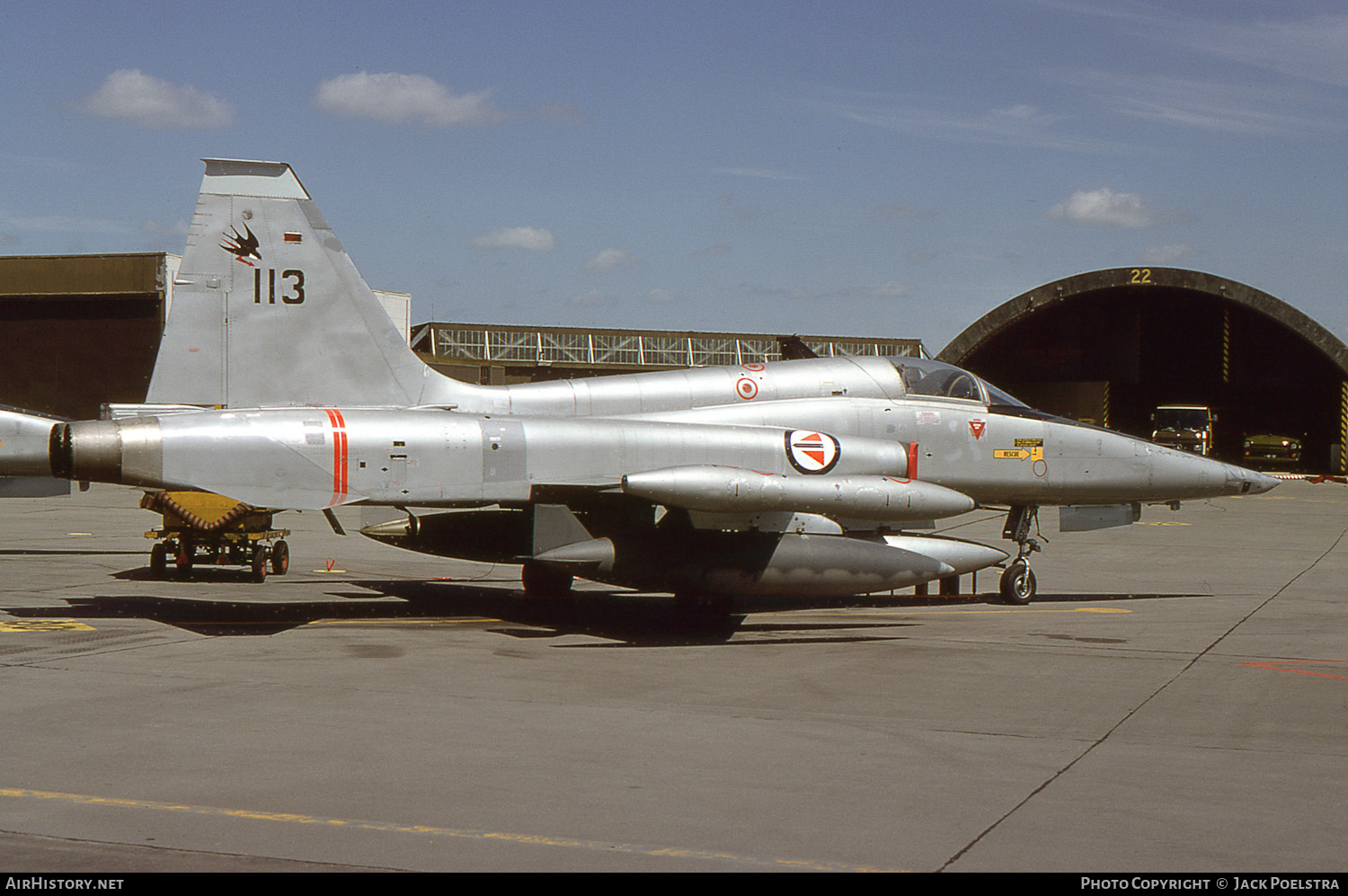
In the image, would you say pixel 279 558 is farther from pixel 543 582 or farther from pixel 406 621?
pixel 406 621

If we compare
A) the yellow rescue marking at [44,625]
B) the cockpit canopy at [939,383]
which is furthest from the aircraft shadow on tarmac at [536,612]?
the cockpit canopy at [939,383]

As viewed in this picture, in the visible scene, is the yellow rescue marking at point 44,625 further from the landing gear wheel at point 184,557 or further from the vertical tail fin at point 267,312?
the landing gear wheel at point 184,557

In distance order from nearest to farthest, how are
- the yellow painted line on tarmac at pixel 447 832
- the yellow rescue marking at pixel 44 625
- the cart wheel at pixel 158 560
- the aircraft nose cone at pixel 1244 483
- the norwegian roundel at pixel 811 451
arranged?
the yellow painted line on tarmac at pixel 447 832 < the yellow rescue marking at pixel 44 625 < the norwegian roundel at pixel 811 451 < the aircraft nose cone at pixel 1244 483 < the cart wheel at pixel 158 560

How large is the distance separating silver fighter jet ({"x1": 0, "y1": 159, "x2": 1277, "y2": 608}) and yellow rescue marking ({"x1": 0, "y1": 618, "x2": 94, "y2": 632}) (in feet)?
5.77

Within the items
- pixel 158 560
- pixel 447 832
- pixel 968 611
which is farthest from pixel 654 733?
pixel 158 560

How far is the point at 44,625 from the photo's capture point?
504 inches

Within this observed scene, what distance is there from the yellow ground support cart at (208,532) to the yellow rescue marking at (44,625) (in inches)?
163

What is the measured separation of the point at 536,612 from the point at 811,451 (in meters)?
4.01

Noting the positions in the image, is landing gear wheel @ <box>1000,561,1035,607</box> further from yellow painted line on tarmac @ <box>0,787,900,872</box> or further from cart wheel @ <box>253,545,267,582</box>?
yellow painted line on tarmac @ <box>0,787,900,872</box>

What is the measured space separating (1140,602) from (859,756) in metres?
10.7

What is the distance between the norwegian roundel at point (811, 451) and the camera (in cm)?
1440

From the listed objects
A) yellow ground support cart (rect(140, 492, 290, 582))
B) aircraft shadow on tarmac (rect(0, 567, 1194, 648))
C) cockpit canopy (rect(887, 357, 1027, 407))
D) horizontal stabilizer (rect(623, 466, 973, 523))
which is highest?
cockpit canopy (rect(887, 357, 1027, 407))

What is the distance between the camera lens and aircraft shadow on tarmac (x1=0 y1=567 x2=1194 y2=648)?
13.5 metres

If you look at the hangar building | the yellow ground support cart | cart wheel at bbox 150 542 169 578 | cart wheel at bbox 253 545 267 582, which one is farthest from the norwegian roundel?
the hangar building
